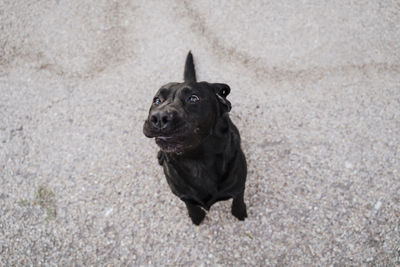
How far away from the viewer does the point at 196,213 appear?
2777 millimetres

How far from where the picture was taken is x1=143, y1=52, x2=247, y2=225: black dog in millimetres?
1777

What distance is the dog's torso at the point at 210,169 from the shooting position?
2066mm

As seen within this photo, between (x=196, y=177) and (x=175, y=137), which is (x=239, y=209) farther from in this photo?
(x=175, y=137)

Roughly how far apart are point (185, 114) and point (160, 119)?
23cm

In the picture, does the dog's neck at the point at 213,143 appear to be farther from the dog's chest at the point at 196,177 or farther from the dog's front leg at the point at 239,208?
the dog's front leg at the point at 239,208

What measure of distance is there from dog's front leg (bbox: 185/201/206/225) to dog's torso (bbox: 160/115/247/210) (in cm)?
38

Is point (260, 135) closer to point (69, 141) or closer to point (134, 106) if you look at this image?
point (134, 106)

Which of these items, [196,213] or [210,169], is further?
[196,213]

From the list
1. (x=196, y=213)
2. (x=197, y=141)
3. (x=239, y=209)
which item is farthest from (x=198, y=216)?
(x=197, y=141)

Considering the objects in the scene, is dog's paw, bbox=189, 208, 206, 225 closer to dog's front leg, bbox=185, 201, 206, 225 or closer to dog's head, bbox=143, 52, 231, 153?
dog's front leg, bbox=185, 201, 206, 225

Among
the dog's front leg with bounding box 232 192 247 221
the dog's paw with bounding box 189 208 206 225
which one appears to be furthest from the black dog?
the dog's paw with bounding box 189 208 206 225

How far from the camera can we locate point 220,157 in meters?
2.11

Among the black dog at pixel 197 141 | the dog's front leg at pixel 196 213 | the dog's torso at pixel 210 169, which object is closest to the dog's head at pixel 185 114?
the black dog at pixel 197 141

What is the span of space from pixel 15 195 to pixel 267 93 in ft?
12.3
